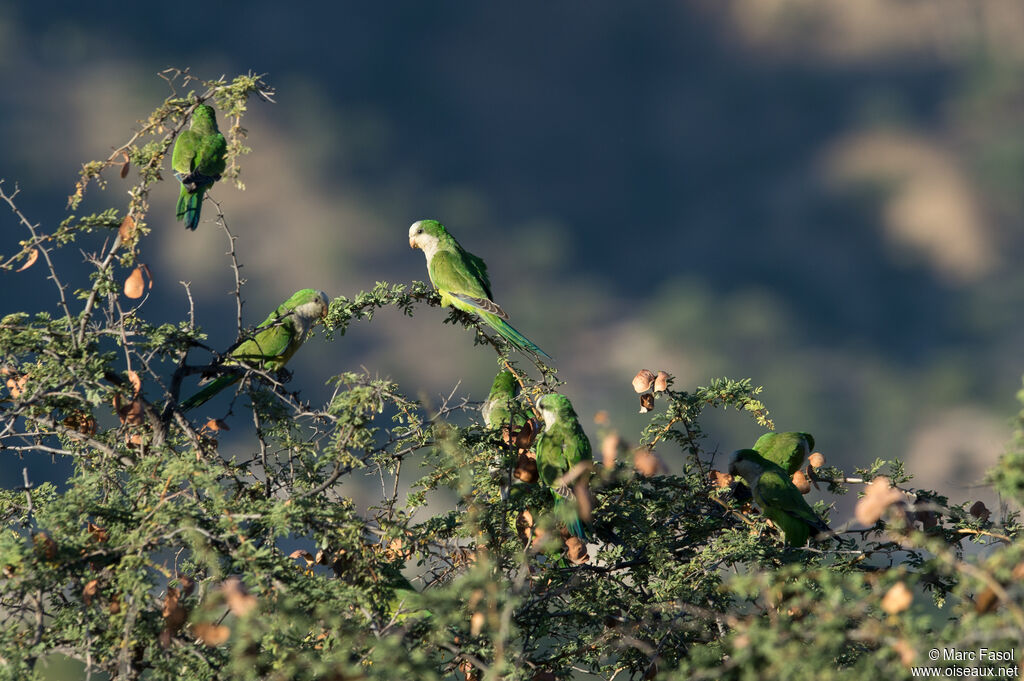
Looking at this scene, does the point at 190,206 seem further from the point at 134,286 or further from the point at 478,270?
the point at 478,270

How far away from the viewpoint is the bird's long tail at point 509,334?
11.1ft

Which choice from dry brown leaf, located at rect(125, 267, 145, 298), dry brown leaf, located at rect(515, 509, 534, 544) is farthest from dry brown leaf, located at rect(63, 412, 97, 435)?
dry brown leaf, located at rect(515, 509, 534, 544)

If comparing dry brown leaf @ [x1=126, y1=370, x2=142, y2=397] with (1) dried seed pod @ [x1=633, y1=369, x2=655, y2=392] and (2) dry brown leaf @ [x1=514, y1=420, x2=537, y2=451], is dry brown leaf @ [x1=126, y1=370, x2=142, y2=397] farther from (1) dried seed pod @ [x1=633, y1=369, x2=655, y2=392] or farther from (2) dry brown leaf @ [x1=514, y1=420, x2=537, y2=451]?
(1) dried seed pod @ [x1=633, y1=369, x2=655, y2=392]

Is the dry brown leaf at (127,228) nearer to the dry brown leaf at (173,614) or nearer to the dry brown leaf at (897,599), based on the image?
the dry brown leaf at (173,614)

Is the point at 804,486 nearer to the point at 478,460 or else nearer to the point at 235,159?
the point at 478,460

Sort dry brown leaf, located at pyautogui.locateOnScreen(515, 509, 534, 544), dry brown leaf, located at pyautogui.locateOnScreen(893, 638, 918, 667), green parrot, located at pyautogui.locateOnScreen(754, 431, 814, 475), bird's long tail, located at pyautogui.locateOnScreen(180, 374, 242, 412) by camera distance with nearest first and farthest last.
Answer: dry brown leaf, located at pyautogui.locateOnScreen(893, 638, 918, 667) < dry brown leaf, located at pyautogui.locateOnScreen(515, 509, 534, 544) < bird's long tail, located at pyautogui.locateOnScreen(180, 374, 242, 412) < green parrot, located at pyautogui.locateOnScreen(754, 431, 814, 475)

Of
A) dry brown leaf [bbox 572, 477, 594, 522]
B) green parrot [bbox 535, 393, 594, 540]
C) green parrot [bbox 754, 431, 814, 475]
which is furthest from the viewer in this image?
green parrot [bbox 754, 431, 814, 475]

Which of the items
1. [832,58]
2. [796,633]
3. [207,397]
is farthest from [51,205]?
[832,58]

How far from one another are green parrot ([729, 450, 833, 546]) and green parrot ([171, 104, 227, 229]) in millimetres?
2214

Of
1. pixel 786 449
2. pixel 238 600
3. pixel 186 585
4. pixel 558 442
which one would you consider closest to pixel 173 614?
pixel 186 585

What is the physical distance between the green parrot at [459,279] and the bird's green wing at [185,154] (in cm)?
105

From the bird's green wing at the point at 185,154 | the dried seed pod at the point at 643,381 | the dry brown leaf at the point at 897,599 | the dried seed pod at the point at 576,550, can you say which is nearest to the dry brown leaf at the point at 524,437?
the dried seed pod at the point at 576,550

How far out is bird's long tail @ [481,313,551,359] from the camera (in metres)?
3.37

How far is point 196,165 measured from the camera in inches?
126
